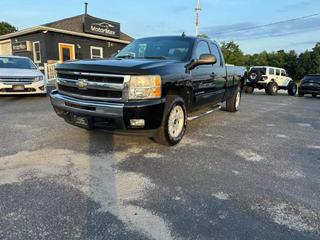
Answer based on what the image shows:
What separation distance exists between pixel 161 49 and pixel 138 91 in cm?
175

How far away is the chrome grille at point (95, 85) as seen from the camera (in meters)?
4.05

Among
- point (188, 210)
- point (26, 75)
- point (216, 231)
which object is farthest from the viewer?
point (26, 75)

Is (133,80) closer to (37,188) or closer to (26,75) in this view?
(37,188)

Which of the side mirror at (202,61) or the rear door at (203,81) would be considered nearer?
the side mirror at (202,61)

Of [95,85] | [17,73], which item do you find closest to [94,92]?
[95,85]

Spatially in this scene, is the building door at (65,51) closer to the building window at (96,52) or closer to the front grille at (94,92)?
the building window at (96,52)

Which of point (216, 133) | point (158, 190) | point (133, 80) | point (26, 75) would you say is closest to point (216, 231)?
point (158, 190)

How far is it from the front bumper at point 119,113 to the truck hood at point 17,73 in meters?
6.09

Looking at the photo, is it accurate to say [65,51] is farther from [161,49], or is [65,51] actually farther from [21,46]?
[161,49]

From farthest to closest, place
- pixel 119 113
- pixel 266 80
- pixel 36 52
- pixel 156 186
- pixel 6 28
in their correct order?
pixel 6 28, pixel 36 52, pixel 266 80, pixel 119 113, pixel 156 186

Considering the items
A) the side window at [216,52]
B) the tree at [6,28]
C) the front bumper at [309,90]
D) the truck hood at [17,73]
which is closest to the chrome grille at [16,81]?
the truck hood at [17,73]

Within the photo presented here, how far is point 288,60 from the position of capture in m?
48.6

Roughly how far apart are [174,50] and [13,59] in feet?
26.3

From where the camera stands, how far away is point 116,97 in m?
4.08
